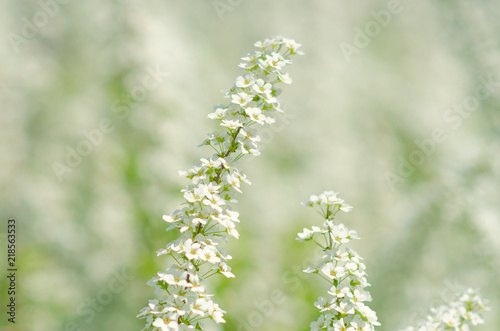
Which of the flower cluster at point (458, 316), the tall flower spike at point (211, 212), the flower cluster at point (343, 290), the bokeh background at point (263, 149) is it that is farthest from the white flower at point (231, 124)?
the bokeh background at point (263, 149)

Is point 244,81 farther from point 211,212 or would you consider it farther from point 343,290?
point 343,290

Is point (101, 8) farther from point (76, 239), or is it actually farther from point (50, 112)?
point (76, 239)

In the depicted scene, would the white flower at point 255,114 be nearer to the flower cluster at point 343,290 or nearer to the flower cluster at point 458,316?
the flower cluster at point 343,290

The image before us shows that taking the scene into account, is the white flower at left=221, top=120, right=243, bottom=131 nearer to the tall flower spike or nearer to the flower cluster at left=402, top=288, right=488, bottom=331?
the tall flower spike

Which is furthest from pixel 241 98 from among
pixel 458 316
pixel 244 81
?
pixel 458 316

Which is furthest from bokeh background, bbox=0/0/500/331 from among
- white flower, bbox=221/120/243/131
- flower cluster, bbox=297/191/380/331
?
white flower, bbox=221/120/243/131

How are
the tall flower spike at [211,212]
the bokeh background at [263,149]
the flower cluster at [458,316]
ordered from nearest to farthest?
1. the tall flower spike at [211,212]
2. the flower cluster at [458,316]
3. the bokeh background at [263,149]

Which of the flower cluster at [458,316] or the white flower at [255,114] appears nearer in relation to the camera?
the white flower at [255,114]
